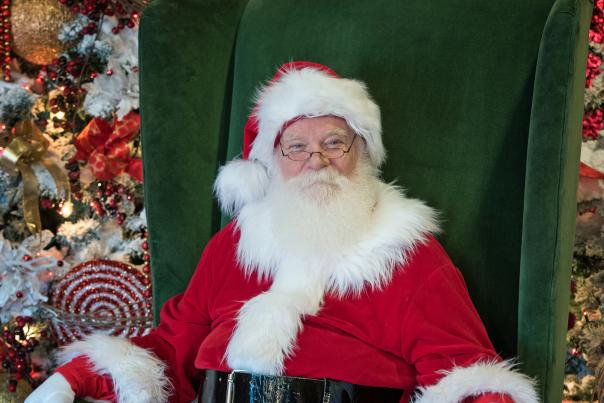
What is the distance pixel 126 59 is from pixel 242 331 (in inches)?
54.5

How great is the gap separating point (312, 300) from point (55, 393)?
0.60m

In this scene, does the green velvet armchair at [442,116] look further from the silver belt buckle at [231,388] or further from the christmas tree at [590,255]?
the christmas tree at [590,255]

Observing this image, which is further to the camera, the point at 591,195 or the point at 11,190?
the point at 11,190

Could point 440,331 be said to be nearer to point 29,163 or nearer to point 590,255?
point 590,255

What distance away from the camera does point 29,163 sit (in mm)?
2625

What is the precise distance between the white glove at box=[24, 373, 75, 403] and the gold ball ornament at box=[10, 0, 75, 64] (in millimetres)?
1447

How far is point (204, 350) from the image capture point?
1.74m

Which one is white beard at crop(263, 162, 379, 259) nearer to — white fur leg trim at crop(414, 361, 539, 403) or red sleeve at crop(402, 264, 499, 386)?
red sleeve at crop(402, 264, 499, 386)

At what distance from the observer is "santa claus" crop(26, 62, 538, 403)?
156 cm

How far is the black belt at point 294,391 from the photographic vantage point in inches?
61.0

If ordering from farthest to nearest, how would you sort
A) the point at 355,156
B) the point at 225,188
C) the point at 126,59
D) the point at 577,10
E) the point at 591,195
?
the point at 126,59
the point at 591,195
the point at 225,188
the point at 355,156
the point at 577,10

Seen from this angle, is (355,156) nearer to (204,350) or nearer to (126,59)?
(204,350)

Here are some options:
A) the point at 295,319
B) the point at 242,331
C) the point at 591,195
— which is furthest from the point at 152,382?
the point at 591,195

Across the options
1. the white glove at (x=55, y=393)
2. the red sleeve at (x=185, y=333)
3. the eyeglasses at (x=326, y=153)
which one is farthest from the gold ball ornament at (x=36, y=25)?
the white glove at (x=55, y=393)
